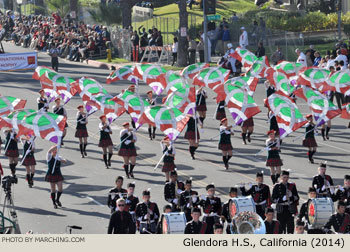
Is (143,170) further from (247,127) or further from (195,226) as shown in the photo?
(195,226)

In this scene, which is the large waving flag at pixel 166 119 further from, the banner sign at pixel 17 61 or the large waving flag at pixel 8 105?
the banner sign at pixel 17 61

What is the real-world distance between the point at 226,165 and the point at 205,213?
7377mm

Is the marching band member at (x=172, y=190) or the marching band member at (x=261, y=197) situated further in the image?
the marching band member at (x=172, y=190)

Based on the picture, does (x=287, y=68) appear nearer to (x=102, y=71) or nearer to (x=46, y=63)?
(x=102, y=71)

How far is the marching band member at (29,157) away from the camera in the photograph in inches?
944

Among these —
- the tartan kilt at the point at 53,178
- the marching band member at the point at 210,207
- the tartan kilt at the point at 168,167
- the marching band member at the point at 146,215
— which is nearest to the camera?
the marching band member at the point at 146,215

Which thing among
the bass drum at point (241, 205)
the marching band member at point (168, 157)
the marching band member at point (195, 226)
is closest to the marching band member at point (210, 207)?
the bass drum at point (241, 205)

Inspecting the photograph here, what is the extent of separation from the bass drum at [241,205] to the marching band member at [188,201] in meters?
1.39

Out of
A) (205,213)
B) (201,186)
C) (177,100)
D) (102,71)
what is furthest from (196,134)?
(102,71)

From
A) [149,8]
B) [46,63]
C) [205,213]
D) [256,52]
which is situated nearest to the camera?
[205,213]

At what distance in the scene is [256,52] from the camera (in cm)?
4484

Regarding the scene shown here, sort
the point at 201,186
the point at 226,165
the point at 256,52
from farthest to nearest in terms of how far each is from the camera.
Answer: the point at 256,52 < the point at 226,165 < the point at 201,186

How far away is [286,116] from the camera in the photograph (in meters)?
25.1

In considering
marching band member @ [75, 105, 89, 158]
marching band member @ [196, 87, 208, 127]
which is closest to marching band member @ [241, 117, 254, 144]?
marching band member @ [196, 87, 208, 127]
